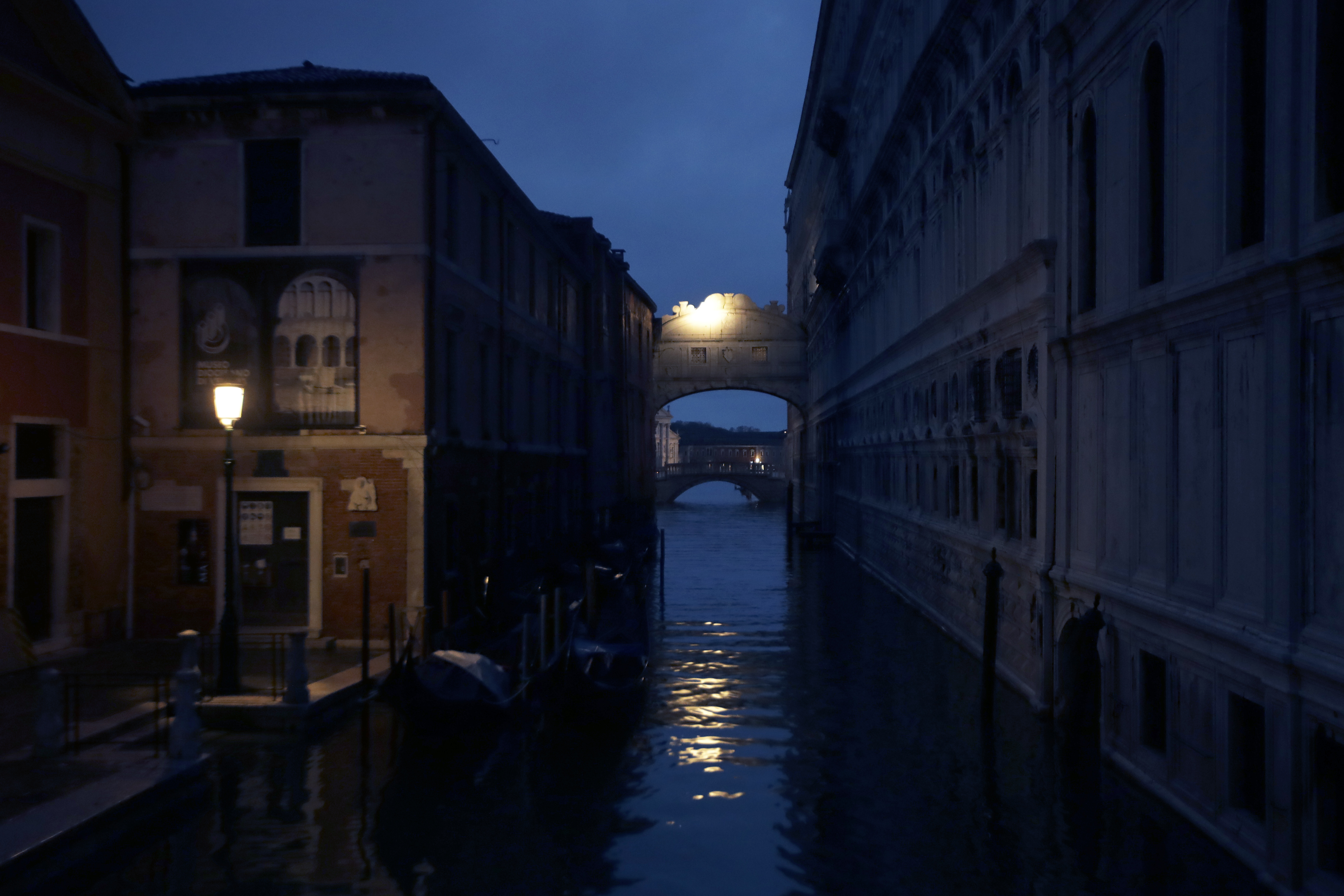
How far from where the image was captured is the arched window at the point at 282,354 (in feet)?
56.9

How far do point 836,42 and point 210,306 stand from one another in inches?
1041

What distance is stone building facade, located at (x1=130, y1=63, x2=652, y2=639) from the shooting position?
666 inches

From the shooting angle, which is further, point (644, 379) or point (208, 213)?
point (644, 379)

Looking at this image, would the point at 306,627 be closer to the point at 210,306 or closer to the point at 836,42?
the point at 210,306

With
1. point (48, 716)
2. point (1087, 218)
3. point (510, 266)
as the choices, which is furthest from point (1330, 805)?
point (510, 266)

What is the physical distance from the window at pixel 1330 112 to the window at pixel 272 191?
14678mm

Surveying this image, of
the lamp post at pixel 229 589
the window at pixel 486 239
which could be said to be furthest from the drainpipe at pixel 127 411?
the window at pixel 486 239

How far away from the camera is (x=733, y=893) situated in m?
8.48

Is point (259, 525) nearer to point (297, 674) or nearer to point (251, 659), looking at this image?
point (251, 659)

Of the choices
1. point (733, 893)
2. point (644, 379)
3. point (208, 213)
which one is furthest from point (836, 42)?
point (733, 893)

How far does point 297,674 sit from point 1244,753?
10226mm

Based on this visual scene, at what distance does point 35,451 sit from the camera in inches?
616

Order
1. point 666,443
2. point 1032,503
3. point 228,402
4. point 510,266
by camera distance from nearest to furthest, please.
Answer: point 228,402
point 1032,503
point 510,266
point 666,443

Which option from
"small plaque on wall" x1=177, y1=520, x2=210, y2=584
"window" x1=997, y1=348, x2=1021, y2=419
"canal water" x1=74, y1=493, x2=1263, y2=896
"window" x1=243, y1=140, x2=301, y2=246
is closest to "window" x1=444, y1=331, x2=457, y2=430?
"window" x1=243, y1=140, x2=301, y2=246
